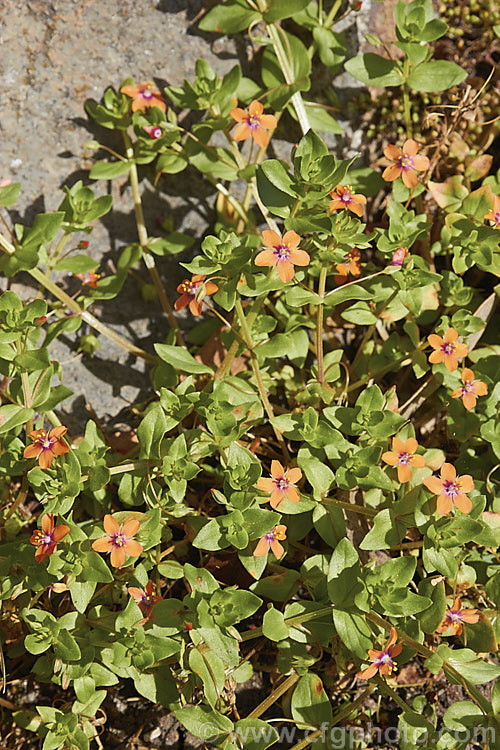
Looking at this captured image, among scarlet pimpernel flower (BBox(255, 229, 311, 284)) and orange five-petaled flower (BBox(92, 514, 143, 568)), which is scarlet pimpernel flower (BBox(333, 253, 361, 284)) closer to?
scarlet pimpernel flower (BBox(255, 229, 311, 284))

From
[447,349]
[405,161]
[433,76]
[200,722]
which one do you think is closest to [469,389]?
[447,349]

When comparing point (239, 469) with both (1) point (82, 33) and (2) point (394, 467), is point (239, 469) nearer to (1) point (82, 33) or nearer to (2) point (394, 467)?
(2) point (394, 467)

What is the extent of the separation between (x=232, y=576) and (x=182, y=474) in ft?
1.73

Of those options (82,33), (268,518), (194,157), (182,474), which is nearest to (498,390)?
(268,518)

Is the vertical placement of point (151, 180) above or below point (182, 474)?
above

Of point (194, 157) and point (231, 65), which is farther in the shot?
point (231, 65)

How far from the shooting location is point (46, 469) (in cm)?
227

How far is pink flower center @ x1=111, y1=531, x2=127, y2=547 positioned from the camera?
7.09 feet

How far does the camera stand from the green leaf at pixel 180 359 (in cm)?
246

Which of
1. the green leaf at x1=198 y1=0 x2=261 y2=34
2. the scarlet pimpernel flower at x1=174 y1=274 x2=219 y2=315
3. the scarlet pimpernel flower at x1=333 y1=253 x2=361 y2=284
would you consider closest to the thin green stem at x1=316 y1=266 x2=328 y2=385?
the scarlet pimpernel flower at x1=333 y1=253 x2=361 y2=284

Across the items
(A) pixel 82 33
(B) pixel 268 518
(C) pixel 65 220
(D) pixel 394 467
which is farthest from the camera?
(A) pixel 82 33

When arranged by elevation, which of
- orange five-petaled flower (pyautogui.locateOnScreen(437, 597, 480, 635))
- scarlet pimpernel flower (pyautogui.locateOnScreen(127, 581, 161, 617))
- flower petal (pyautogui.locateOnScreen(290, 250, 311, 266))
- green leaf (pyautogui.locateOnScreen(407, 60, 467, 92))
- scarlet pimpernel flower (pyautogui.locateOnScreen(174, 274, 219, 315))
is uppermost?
green leaf (pyautogui.locateOnScreen(407, 60, 467, 92))

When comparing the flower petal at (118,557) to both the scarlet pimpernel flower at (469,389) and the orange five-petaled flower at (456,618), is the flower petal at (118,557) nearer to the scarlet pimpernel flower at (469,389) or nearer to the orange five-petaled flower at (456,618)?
the orange five-petaled flower at (456,618)

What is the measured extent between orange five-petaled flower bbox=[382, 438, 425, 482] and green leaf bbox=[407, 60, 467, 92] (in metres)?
1.53
